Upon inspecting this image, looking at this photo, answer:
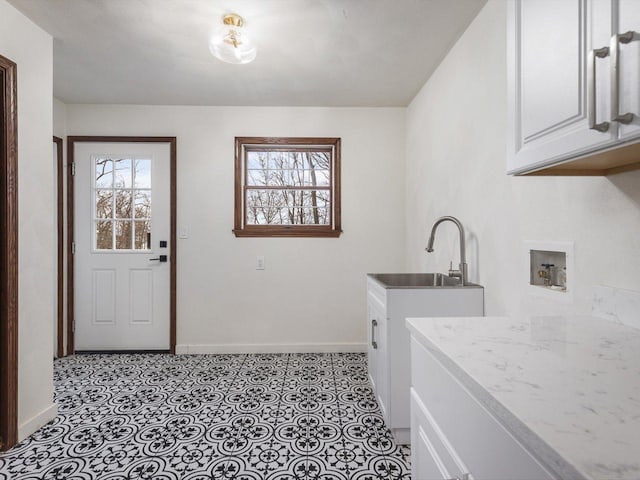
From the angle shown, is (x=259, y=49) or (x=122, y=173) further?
(x=122, y=173)

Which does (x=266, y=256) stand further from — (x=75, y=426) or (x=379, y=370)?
(x=75, y=426)

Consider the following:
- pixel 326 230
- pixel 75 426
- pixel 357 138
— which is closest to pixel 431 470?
pixel 75 426

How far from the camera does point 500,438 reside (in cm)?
59

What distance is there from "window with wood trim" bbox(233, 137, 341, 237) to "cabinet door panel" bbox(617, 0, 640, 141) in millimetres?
2655

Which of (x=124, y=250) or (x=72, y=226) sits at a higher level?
(x=72, y=226)

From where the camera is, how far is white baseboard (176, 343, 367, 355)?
10.8 ft

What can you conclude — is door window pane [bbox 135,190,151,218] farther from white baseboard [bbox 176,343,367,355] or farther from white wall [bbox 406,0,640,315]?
white wall [bbox 406,0,640,315]

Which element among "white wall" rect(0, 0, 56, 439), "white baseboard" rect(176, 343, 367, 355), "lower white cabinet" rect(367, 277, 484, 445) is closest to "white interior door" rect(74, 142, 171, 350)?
"white baseboard" rect(176, 343, 367, 355)

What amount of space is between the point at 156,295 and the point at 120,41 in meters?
2.09

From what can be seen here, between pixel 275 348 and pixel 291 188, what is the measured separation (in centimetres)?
152

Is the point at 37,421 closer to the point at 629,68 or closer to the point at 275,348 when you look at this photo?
the point at 275,348

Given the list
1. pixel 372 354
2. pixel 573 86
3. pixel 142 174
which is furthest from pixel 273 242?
pixel 573 86

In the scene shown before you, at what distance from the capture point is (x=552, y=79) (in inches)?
36.4

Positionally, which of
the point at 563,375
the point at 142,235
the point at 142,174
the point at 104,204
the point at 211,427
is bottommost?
the point at 211,427
